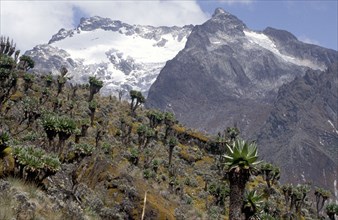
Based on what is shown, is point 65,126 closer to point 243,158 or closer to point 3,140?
point 3,140

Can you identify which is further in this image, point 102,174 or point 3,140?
point 102,174

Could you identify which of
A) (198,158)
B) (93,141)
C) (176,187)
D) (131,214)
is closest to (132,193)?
(131,214)

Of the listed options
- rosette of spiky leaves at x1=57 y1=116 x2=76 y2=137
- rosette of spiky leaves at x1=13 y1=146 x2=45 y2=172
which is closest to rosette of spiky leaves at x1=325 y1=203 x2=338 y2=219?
rosette of spiky leaves at x1=57 y1=116 x2=76 y2=137

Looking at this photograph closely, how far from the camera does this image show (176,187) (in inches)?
2363

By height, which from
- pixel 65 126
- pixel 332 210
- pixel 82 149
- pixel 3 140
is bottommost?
pixel 3 140

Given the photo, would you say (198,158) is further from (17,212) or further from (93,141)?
(17,212)

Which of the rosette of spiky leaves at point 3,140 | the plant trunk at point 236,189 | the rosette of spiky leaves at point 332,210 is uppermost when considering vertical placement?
the rosette of spiky leaves at point 332,210

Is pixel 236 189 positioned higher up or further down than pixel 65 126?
further down

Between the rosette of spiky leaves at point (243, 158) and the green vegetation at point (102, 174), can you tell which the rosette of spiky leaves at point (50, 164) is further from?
the rosette of spiky leaves at point (243, 158)

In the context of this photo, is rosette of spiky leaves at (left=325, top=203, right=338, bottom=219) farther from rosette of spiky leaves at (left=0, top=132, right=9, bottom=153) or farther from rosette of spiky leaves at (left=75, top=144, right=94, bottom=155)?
rosette of spiky leaves at (left=0, top=132, right=9, bottom=153)

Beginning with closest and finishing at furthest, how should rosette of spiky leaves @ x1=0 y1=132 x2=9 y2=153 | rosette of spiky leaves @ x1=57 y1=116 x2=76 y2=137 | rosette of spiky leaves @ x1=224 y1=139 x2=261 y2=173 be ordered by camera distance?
rosette of spiky leaves @ x1=0 y1=132 x2=9 y2=153 < rosette of spiky leaves @ x1=224 y1=139 x2=261 y2=173 < rosette of spiky leaves @ x1=57 y1=116 x2=76 y2=137

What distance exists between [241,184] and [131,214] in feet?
23.2

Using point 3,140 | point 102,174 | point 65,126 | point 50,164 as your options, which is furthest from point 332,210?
point 3,140

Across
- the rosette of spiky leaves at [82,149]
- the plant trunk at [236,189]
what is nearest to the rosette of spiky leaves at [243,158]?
the plant trunk at [236,189]
